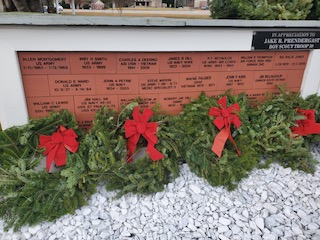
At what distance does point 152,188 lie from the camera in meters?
2.32

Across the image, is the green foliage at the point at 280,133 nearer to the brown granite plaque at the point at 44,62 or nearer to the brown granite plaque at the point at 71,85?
the brown granite plaque at the point at 71,85

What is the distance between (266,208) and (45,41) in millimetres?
2436

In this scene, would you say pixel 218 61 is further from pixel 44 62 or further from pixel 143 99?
pixel 44 62

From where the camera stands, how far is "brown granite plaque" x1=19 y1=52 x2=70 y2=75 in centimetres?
241

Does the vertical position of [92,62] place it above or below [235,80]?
above

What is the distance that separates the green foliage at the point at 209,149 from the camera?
2.46 m

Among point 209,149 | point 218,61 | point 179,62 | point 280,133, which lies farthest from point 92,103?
point 280,133

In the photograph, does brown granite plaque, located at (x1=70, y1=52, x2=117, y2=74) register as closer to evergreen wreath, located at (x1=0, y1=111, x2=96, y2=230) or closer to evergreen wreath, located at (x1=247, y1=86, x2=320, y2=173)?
evergreen wreath, located at (x1=0, y1=111, x2=96, y2=230)

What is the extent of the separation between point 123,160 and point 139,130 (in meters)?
0.33

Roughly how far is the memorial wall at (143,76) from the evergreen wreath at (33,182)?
345 mm

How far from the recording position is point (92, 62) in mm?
2545

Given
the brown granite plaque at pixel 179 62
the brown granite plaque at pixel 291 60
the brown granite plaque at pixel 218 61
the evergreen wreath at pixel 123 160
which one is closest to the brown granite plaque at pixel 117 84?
the evergreen wreath at pixel 123 160

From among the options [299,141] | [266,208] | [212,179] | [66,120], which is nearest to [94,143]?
[66,120]

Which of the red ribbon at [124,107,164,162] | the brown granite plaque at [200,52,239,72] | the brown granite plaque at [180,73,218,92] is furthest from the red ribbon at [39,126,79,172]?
the brown granite plaque at [200,52,239,72]
